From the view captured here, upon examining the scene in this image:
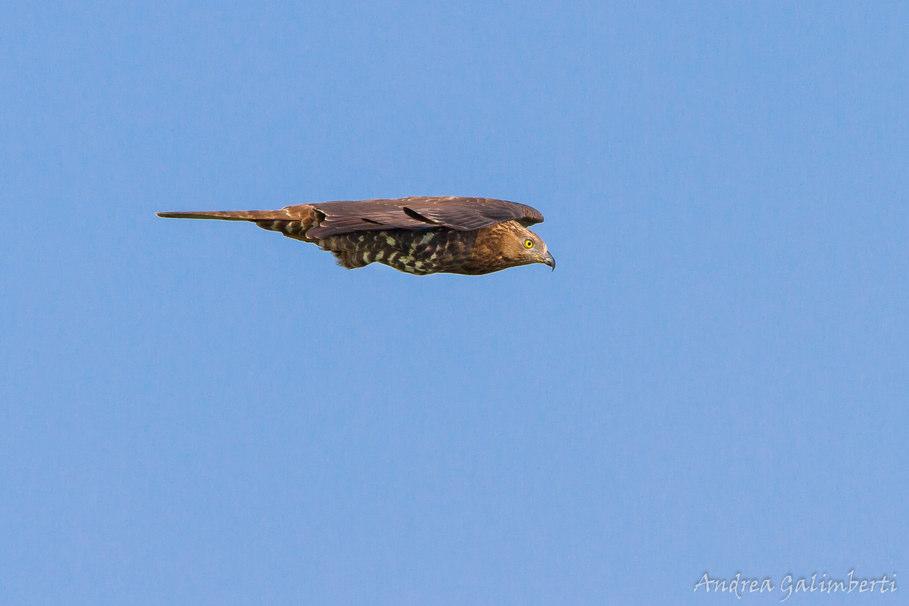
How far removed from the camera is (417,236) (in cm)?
1650

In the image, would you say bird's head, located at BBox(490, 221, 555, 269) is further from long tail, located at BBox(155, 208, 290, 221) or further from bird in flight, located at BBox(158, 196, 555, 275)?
long tail, located at BBox(155, 208, 290, 221)

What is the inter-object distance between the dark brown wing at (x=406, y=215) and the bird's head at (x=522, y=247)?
0.17 m

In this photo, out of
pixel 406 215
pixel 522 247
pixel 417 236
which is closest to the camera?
pixel 406 215

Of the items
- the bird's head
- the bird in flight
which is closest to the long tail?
the bird in flight

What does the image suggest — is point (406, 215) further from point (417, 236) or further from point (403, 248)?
point (403, 248)

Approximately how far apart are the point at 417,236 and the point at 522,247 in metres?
1.22

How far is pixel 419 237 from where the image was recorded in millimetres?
16516

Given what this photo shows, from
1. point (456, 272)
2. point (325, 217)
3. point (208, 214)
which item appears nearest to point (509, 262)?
point (456, 272)

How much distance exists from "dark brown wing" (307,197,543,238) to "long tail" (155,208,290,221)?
53 cm

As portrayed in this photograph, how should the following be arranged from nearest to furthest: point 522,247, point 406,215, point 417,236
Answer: point 406,215, point 417,236, point 522,247

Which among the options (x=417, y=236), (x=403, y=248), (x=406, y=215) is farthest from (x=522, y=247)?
(x=406, y=215)

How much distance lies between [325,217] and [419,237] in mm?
1035

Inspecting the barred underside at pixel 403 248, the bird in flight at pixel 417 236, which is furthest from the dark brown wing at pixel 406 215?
the barred underside at pixel 403 248

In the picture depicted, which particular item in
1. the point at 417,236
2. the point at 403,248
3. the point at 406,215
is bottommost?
the point at 403,248
